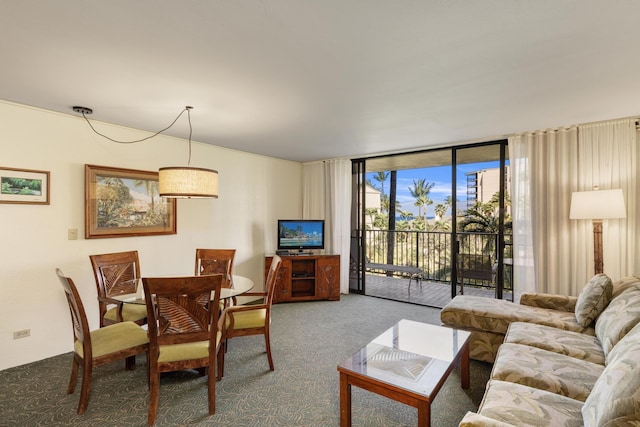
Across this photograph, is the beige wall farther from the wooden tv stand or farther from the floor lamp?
the floor lamp

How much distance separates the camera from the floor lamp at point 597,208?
111 inches

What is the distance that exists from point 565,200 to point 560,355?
209 cm

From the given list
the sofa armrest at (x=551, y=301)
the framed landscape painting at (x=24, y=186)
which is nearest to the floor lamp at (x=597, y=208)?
the sofa armrest at (x=551, y=301)

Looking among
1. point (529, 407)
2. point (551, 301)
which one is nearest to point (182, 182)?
point (529, 407)

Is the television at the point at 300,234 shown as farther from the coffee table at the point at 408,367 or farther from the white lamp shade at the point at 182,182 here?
the coffee table at the point at 408,367

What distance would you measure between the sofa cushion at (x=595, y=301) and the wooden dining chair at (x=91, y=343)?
134 inches

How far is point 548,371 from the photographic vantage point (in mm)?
1771

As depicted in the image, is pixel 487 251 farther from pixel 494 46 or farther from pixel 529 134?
pixel 494 46

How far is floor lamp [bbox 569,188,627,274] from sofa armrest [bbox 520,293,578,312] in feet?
1.73

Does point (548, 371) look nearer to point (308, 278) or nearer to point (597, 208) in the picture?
point (597, 208)

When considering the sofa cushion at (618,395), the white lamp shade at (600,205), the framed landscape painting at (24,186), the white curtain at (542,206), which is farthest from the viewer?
the white curtain at (542,206)

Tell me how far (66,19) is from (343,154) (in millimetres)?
3801

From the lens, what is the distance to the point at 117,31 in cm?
165

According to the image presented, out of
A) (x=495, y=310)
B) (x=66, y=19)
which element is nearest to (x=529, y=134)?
(x=495, y=310)
